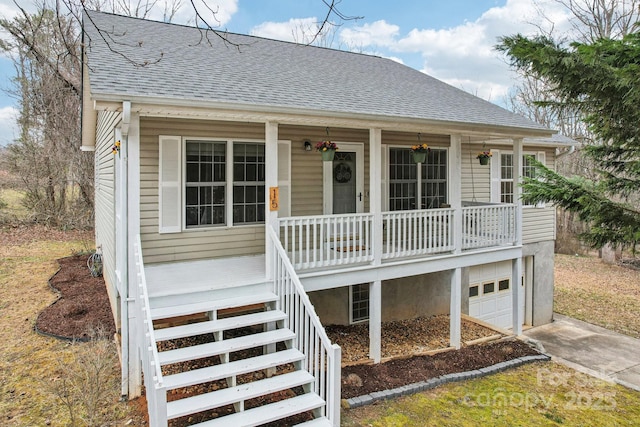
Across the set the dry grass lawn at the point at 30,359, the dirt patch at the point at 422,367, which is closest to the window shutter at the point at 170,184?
the dry grass lawn at the point at 30,359

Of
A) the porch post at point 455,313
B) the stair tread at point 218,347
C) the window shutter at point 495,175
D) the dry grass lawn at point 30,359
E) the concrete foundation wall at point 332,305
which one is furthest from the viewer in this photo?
the window shutter at point 495,175

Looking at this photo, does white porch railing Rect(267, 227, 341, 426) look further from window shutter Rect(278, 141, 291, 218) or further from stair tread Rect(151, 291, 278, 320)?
window shutter Rect(278, 141, 291, 218)

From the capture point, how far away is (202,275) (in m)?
6.27

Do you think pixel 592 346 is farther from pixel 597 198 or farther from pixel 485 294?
pixel 597 198

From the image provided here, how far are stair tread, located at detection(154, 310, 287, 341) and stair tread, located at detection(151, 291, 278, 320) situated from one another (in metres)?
0.17

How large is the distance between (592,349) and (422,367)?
5.25 meters

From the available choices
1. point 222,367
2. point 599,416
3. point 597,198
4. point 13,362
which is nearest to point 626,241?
point 597,198

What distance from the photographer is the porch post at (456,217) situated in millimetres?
7930

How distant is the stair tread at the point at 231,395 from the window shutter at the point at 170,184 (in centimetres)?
308

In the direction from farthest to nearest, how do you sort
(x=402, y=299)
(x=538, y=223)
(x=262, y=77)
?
(x=538, y=223) < (x=402, y=299) < (x=262, y=77)

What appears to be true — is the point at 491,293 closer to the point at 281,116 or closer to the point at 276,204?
the point at 276,204

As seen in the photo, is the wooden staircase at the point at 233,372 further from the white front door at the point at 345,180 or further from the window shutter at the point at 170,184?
the white front door at the point at 345,180

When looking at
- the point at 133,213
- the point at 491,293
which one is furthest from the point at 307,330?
the point at 491,293

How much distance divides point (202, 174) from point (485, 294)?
814cm
